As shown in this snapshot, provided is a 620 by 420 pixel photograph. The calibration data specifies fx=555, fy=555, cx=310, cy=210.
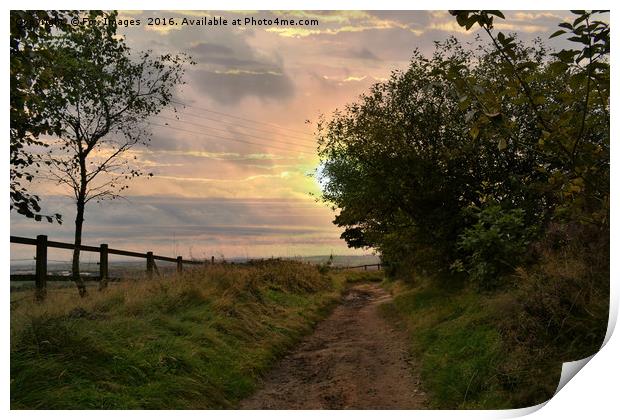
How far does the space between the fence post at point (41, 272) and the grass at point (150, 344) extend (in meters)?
0.22

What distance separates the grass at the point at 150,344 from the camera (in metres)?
6.00

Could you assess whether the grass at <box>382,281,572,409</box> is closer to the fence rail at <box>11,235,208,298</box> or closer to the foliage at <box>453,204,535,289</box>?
the foliage at <box>453,204,535,289</box>

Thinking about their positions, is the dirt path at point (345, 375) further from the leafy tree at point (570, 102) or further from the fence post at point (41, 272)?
the fence post at point (41, 272)

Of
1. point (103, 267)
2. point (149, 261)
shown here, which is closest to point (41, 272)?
point (103, 267)

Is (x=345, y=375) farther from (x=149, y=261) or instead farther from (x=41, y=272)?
(x=149, y=261)

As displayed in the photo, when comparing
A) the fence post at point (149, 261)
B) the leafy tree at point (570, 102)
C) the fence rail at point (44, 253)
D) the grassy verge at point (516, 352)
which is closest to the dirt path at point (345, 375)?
the grassy verge at point (516, 352)

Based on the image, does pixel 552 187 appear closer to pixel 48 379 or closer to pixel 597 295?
pixel 597 295

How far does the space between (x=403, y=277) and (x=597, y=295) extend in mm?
13470

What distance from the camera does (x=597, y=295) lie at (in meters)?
6.37

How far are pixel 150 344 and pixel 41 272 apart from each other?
410cm

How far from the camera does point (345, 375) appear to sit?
7.98 meters

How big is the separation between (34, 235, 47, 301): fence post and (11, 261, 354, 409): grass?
22cm

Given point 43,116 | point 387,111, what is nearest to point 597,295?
point 43,116

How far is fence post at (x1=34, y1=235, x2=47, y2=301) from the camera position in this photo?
1023 centimetres
